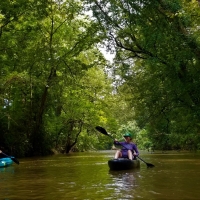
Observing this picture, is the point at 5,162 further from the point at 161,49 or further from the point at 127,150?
the point at 161,49

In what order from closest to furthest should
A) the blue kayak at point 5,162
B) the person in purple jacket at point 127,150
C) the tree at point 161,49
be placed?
the person in purple jacket at point 127,150 < the blue kayak at point 5,162 < the tree at point 161,49

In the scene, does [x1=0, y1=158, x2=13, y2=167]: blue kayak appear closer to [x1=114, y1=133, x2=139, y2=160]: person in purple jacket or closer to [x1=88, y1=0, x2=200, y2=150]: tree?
[x1=114, y1=133, x2=139, y2=160]: person in purple jacket

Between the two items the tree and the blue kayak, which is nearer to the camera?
the blue kayak

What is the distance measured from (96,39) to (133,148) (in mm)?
8623

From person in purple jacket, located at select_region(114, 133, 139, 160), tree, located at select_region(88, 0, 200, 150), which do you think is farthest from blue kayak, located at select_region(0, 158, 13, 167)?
tree, located at select_region(88, 0, 200, 150)

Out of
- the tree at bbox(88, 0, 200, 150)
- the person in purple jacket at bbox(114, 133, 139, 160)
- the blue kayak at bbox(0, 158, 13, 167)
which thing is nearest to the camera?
the person in purple jacket at bbox(114, 133, 139, 160)

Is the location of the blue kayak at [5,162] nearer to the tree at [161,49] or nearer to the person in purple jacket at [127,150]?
the person in purple jacket at [127,150]

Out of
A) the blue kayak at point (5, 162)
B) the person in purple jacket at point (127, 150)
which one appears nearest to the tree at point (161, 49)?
the person in purple jacket at point (127, 150)

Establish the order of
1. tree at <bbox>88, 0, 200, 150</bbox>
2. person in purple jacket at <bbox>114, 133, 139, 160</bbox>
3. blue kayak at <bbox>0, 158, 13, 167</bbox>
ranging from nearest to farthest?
person in purple jacket at <bbox>114, 133, 139, 160</bbox> → blue kayak at <bbox>0, 158, 13, 167</bbox> → tree at <bbox>88, 0, 200, 150</bbox>

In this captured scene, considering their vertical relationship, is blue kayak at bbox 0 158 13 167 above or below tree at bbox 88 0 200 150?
below

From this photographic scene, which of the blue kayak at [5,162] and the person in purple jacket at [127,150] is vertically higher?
the person in purple jacket at [127,150]

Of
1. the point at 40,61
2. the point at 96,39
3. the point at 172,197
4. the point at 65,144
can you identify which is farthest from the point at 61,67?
the point at 172,197

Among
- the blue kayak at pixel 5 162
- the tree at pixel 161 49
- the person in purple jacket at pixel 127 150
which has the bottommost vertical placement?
the blue kayak at pixel 5 162

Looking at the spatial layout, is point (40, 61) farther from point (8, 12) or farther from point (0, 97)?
point (8, 12)
